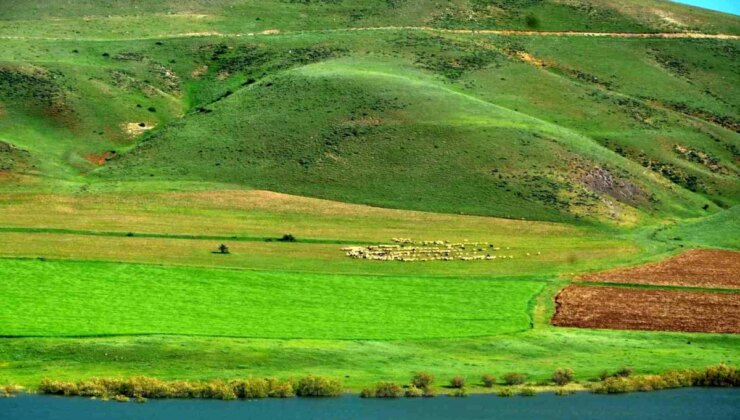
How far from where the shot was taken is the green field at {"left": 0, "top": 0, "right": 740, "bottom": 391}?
3098 inches

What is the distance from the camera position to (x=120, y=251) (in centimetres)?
10331

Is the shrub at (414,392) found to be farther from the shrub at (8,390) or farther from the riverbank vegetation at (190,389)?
the shrub at (8,390)

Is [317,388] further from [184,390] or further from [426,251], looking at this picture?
[426,251]

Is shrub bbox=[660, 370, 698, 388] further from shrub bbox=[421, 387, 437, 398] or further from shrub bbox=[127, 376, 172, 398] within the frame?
shrub bbox=[127, 376, 172, 398]

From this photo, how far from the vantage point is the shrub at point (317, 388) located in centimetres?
7019

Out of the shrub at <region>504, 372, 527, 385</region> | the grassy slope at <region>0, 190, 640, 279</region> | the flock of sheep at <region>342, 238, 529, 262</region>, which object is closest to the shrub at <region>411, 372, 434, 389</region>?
the shrub at <region>504, 372, 527, 385</region>

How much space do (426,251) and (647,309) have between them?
25.2 m

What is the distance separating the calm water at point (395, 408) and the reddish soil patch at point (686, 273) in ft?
91.4

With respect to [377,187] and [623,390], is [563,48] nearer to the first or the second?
[377,187]

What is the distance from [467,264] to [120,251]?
26159 mm

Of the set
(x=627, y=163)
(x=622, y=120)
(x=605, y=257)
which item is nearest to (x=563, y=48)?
(x=622, y=120)

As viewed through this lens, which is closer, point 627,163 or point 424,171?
point 424,171

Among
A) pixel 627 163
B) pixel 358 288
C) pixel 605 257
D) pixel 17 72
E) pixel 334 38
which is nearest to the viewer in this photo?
pixel 358 288

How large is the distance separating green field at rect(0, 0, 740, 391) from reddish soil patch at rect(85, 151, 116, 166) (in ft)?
1.38
